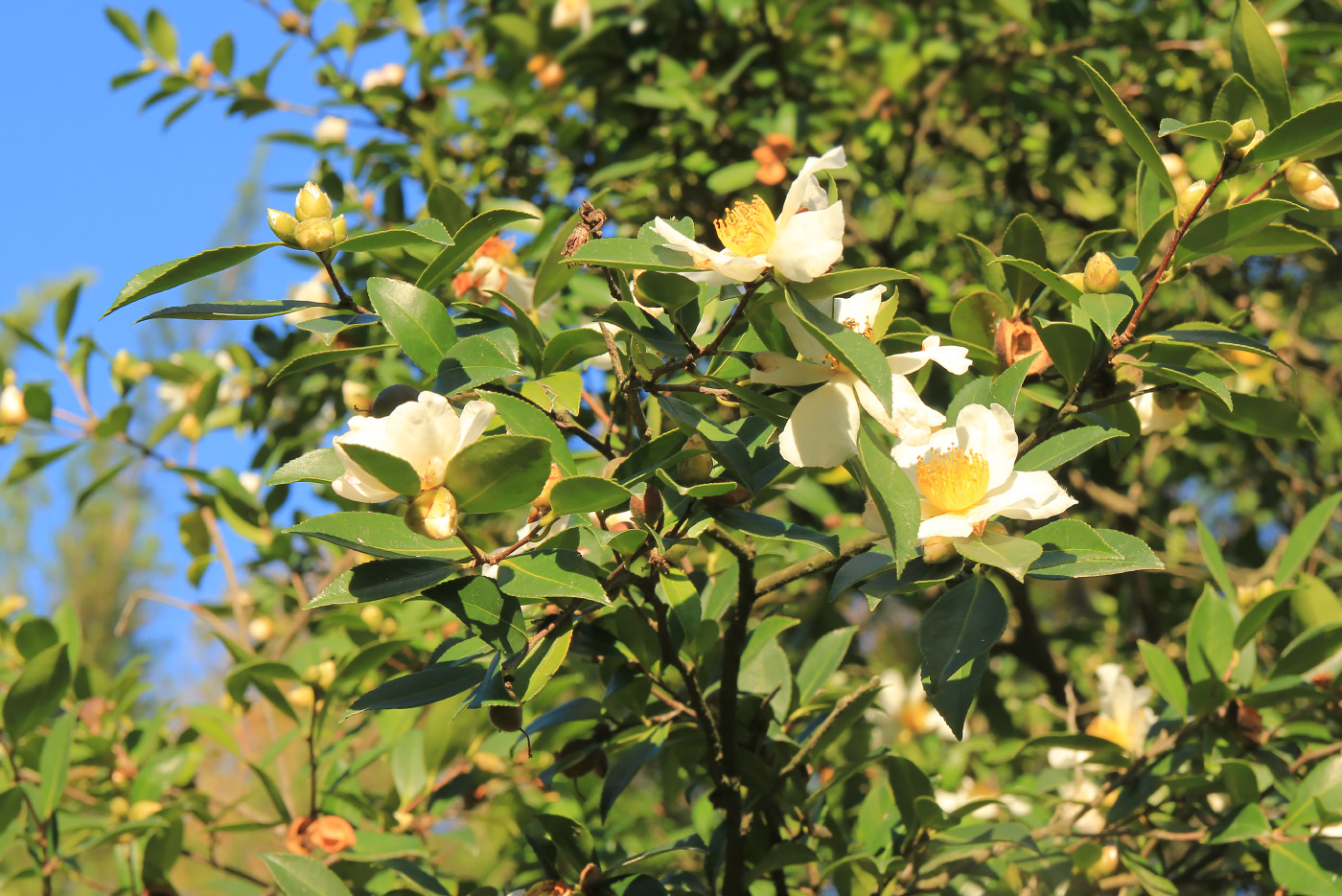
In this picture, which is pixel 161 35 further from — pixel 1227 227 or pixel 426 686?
pixel 1227 227

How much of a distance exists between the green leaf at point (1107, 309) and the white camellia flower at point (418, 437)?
0.45 meters

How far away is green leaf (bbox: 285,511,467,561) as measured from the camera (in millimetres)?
569

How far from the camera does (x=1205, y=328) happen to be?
79 centimetres

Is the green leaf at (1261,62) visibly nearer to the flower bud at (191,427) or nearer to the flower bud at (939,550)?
the flower bud at (939,550)

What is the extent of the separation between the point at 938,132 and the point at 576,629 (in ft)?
5.77

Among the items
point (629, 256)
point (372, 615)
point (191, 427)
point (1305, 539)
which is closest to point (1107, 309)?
point (629, 256)

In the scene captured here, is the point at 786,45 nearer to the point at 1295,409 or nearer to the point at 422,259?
the point at 422,259

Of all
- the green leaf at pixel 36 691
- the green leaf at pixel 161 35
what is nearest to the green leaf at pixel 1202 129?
the green leaf at pixel 36 691

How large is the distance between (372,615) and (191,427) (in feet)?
1.91

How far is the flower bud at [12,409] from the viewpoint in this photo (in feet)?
5.19

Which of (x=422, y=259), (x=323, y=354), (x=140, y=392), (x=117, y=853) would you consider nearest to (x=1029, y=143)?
(x=422, y=259)

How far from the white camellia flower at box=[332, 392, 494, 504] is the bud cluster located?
137mm

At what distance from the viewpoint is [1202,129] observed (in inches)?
26.8

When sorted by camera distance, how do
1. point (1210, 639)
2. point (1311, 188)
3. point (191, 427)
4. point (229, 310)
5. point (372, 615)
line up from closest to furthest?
point (229, 310) → point (1311, 188) → point (1210, 639) → point (372, 615) → point (191, 427)
